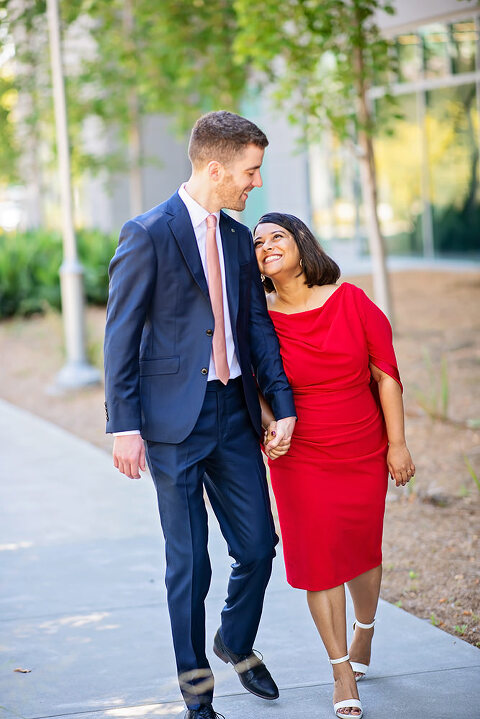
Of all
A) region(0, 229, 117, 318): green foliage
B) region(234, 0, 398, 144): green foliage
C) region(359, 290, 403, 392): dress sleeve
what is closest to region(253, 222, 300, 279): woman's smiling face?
region(359, 290, 403, 392): dress sleeve

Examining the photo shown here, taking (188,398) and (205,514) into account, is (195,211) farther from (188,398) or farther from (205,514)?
(205,514)

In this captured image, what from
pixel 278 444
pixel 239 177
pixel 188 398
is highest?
pixel 239 177

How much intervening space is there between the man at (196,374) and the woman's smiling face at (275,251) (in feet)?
0.28

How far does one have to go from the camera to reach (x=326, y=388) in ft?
10.6

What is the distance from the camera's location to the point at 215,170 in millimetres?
3117

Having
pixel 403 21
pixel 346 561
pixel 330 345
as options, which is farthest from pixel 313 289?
pixel 403 21

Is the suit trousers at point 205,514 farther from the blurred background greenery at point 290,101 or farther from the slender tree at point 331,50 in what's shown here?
the blurred background greenery at point 290,101

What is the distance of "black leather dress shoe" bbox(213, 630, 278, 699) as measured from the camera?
331 cm

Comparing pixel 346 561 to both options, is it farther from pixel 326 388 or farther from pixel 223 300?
pixel 223 300

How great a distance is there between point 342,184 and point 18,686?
→ 1706 centimetres

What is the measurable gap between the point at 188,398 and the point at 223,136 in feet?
2.72

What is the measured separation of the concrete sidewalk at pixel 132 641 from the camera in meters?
3.30

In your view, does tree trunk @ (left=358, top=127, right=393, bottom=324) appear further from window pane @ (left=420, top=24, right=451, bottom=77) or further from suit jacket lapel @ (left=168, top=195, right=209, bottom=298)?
window pane @ (left=420, top=24, right=451, bottom=77)

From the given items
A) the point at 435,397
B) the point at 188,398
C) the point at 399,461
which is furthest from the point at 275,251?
the point at 435,397
